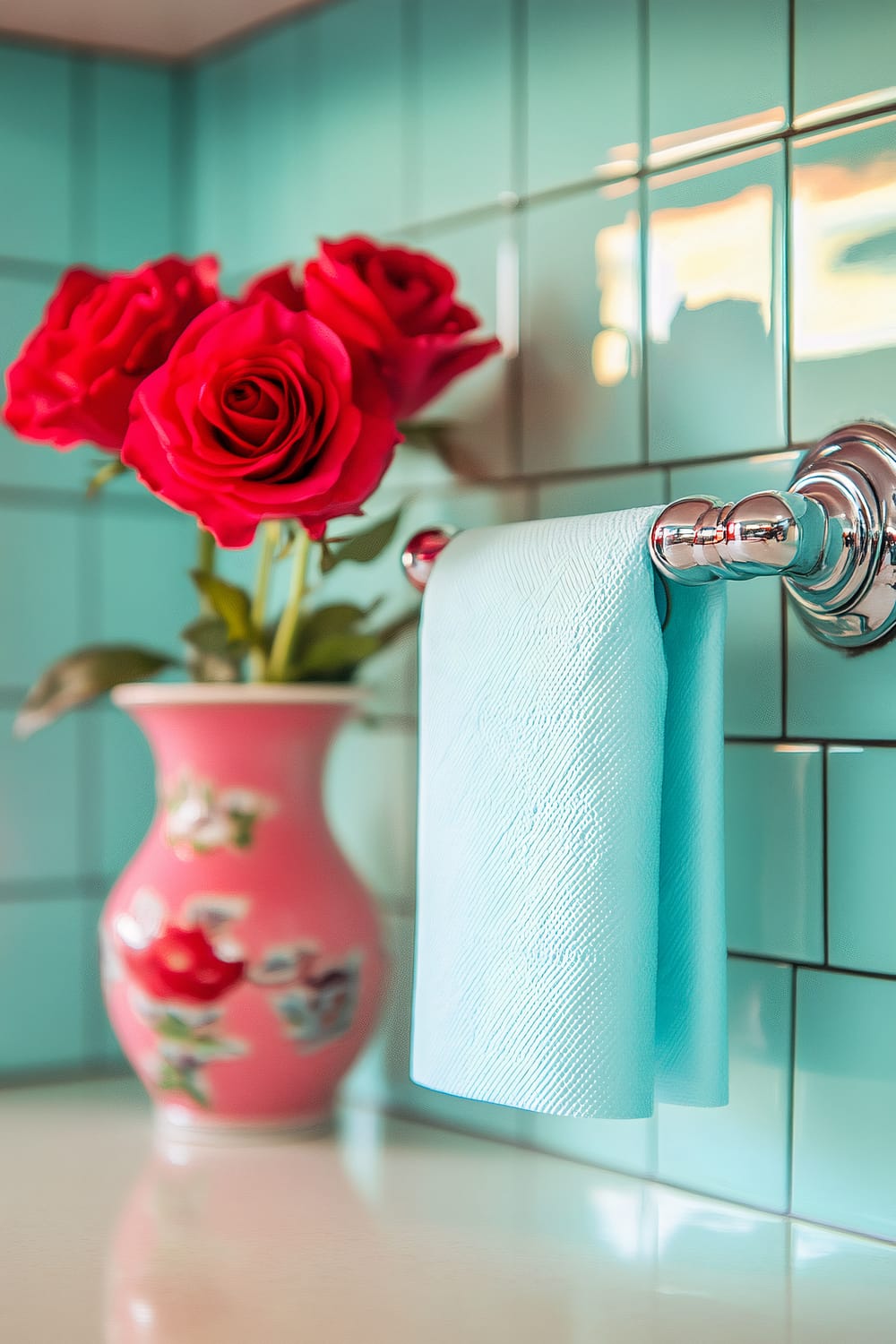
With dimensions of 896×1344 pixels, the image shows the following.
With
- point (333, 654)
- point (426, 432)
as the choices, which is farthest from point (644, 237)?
point (333, 654)

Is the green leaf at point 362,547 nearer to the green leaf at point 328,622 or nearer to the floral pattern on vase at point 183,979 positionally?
the green leaf at point 328,622

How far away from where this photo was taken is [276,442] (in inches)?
28.7

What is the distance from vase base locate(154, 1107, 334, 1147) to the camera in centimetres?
83

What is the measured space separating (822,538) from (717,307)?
0.17 meters

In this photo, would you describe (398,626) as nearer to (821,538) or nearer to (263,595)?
(263,595)

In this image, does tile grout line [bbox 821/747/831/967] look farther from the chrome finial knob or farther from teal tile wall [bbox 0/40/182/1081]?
teal tile wall [bbox 0/40/182/1081]

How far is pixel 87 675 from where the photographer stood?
0.89 metres

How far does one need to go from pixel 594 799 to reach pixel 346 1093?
1.28 feet

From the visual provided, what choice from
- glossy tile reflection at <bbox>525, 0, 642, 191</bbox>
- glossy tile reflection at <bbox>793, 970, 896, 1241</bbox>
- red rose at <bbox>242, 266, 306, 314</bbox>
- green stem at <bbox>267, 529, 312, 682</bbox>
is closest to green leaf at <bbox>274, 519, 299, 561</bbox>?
green stem at <bbox>267, 529, 312, 682</bbox>

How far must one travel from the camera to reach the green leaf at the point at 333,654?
0.85 meters

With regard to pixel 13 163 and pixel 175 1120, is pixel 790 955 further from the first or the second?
pixel 13 163

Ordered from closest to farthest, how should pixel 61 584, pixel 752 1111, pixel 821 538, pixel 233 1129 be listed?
pixel 821 538
pixel 752 1111
pixel 233 1129
pixel 61 584

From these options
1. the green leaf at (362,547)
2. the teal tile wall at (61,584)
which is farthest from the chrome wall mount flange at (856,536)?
the teal tile wall at (61,584)

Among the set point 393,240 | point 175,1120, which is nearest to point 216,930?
point 175,1120
